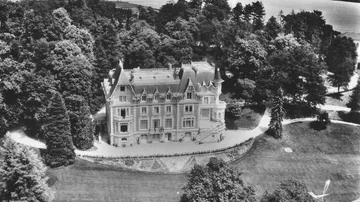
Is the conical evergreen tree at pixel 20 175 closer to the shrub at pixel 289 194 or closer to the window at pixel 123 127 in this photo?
the shrub at pixel 289 194

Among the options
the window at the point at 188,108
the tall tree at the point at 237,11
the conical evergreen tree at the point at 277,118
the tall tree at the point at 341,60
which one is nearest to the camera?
the window at the point at 188,108

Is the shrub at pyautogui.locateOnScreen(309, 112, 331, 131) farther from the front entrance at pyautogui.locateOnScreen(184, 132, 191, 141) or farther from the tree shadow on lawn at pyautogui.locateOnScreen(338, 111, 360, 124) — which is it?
the front entrance at pyautogui.locateOnScreen(184, 132, 191, 141)

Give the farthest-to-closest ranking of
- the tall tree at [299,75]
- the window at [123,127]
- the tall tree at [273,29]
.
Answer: the tall tree at [273,29] → the tall tree at [299,75] → the window at [123,127]

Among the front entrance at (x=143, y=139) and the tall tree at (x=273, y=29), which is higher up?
the tall tree at (x=273, y=29)

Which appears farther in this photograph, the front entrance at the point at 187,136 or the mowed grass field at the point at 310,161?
the front entrance at the point at 187,136

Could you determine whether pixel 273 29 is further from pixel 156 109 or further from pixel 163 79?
pixel 156 109

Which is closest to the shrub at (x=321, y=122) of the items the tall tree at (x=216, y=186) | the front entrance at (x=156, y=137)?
the front entrance at (x=156, y=137)

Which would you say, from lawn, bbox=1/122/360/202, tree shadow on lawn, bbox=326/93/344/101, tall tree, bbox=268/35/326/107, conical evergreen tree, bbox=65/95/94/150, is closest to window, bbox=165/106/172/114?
conical evergreen tree, bbox=65/95/94/150

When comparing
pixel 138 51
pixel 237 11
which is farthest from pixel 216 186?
pixel 237 11

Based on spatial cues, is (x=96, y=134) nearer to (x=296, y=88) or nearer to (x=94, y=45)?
(x=94, y=45)
